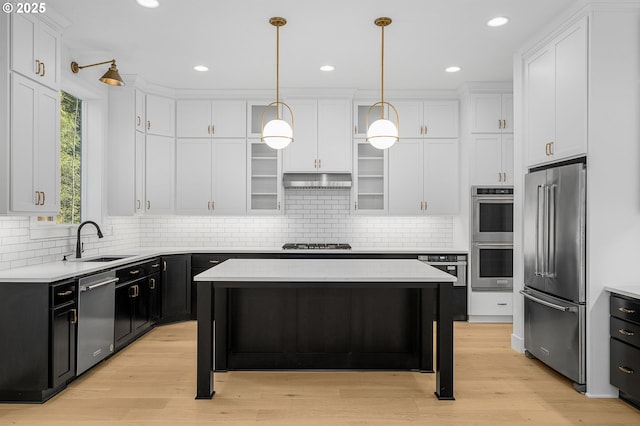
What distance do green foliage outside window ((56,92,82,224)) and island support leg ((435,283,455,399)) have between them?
390 cm

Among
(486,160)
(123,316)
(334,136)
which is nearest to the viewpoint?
(123,316)

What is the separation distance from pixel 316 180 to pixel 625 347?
148 inches

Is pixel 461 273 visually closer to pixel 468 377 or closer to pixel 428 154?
pixel 428 154

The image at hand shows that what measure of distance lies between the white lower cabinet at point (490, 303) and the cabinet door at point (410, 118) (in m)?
2.21

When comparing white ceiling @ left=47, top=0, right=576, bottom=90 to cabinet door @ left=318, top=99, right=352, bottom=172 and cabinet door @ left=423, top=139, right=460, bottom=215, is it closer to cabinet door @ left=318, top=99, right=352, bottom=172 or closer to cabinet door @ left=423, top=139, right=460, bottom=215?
cabinet door @ left=318, top=99, right=352, bottom=172

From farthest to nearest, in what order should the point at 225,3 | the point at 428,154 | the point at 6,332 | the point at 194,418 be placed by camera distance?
the point at 428,154 → the point at 225,3 → the point at 6,332 → the point at 194,418

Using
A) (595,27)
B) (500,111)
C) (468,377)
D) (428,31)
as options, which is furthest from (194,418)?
(500,111)

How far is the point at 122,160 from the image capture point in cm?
536

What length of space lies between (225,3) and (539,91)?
284cm

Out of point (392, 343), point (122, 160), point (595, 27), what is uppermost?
point (595, 27)

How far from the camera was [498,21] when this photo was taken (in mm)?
3854

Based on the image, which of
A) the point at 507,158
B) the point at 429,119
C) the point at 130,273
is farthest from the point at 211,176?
the point at 507,158

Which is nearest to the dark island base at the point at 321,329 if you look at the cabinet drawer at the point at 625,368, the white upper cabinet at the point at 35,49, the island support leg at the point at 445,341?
the island support leg at the point at 445,341

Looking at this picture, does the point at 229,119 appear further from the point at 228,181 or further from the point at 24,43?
the point at 24,43
